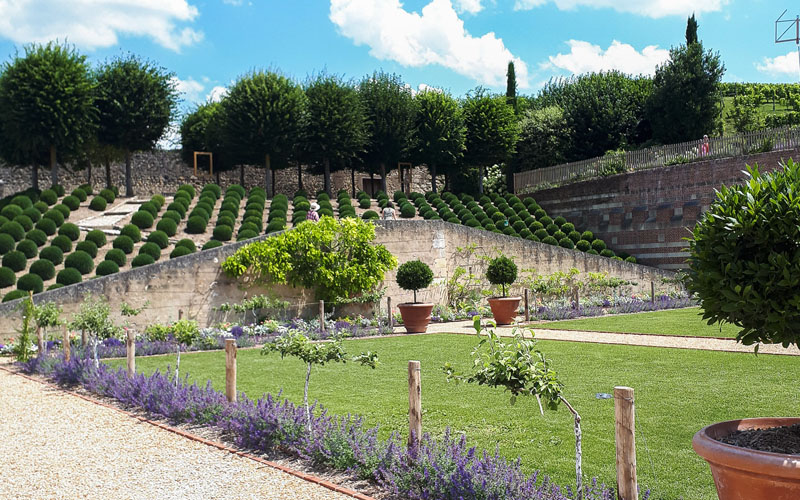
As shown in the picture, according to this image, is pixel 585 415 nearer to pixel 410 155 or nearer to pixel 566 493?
pixel 566 493

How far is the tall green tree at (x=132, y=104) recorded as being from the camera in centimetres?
2844

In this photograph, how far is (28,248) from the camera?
61.7 ft

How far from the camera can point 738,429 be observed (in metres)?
4.28

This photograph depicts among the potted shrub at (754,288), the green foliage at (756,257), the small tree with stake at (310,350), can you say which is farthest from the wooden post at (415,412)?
the green foliage at (756,257)

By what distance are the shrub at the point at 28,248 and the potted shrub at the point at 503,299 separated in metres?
12.7

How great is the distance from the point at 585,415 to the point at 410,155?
94.5ft

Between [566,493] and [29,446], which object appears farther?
[29,446]

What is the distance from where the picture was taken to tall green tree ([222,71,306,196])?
96.0 feet

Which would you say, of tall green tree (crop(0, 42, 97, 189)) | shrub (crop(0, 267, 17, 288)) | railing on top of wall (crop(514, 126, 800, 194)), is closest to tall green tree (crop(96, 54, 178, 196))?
tall green tree (crop(0, 42, 97, 189))

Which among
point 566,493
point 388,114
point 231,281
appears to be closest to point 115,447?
point 566,493

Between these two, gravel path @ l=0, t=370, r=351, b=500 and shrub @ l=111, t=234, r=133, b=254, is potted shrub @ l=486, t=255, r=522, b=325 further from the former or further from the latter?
gravel path @ l=0, t=370, r=351, b=500

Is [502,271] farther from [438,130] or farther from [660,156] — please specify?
[438,130]

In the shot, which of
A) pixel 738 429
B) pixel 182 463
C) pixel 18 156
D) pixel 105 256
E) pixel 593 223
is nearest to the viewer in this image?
pixel 738 429

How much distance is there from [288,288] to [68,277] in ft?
18.1
